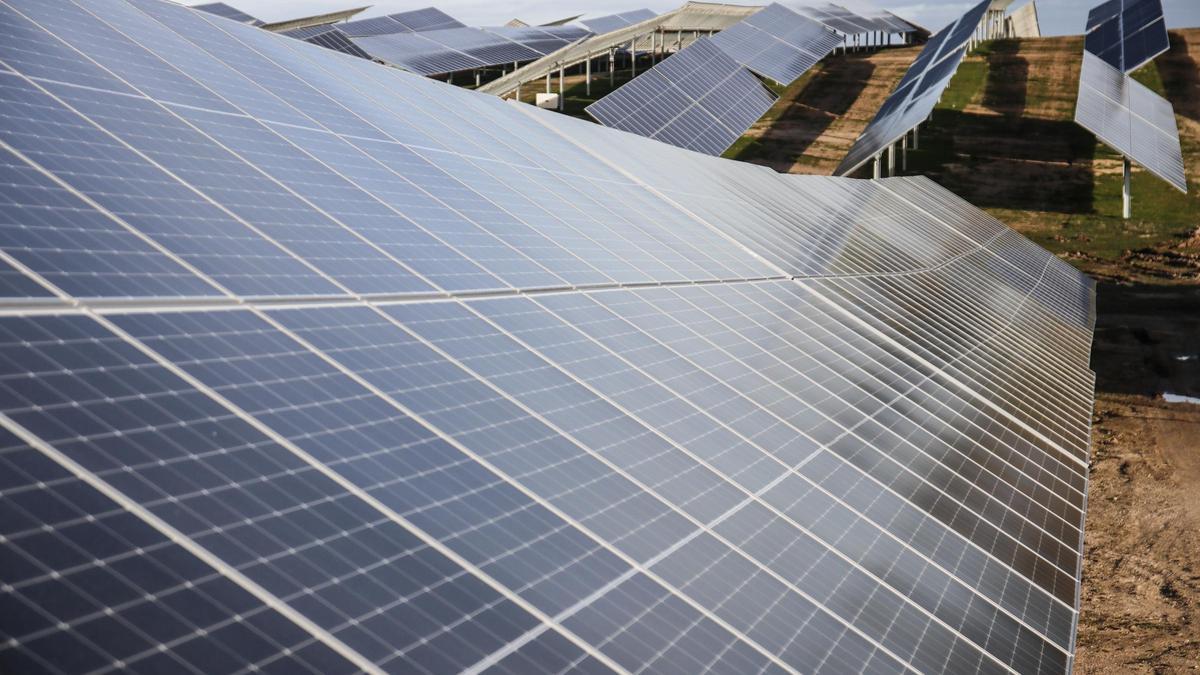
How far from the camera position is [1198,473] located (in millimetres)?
A: 25453

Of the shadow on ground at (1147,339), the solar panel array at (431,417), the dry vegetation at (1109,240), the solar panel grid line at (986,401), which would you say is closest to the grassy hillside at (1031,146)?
the dry vegetation at (1109,240)

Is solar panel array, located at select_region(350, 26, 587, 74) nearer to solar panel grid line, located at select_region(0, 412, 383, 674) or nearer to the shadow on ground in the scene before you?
the shadow on ground

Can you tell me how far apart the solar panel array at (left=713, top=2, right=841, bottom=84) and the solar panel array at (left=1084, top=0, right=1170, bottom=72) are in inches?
704

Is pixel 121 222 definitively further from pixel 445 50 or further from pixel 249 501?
pixel 445 50

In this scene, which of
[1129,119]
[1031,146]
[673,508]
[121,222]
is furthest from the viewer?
[1031,146]

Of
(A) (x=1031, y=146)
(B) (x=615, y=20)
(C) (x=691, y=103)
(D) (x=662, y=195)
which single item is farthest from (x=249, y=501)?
(B) (x=615, y=20)

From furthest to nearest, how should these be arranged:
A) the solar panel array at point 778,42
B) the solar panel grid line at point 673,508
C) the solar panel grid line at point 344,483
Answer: the solar panel array at point 778,42, the solar panel grid line at point 673,508, the solar panel grid line at point 344,483

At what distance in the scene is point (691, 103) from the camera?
5488 centimetres

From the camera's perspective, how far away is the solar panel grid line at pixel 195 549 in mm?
6633

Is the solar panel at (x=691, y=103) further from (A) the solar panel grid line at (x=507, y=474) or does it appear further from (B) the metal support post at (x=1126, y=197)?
(A) the solar panel grid line at (x=507, y=474)

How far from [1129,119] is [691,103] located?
21.5 meters

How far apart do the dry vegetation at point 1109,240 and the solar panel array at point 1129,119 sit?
2.37m

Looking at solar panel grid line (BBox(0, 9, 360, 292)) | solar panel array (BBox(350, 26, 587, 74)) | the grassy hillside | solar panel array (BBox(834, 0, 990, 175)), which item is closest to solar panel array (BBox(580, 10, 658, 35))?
solar panel array (BBox(350, 26, 587, 74))

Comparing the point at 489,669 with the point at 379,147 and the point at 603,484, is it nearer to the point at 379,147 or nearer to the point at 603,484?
the point at 603,484
